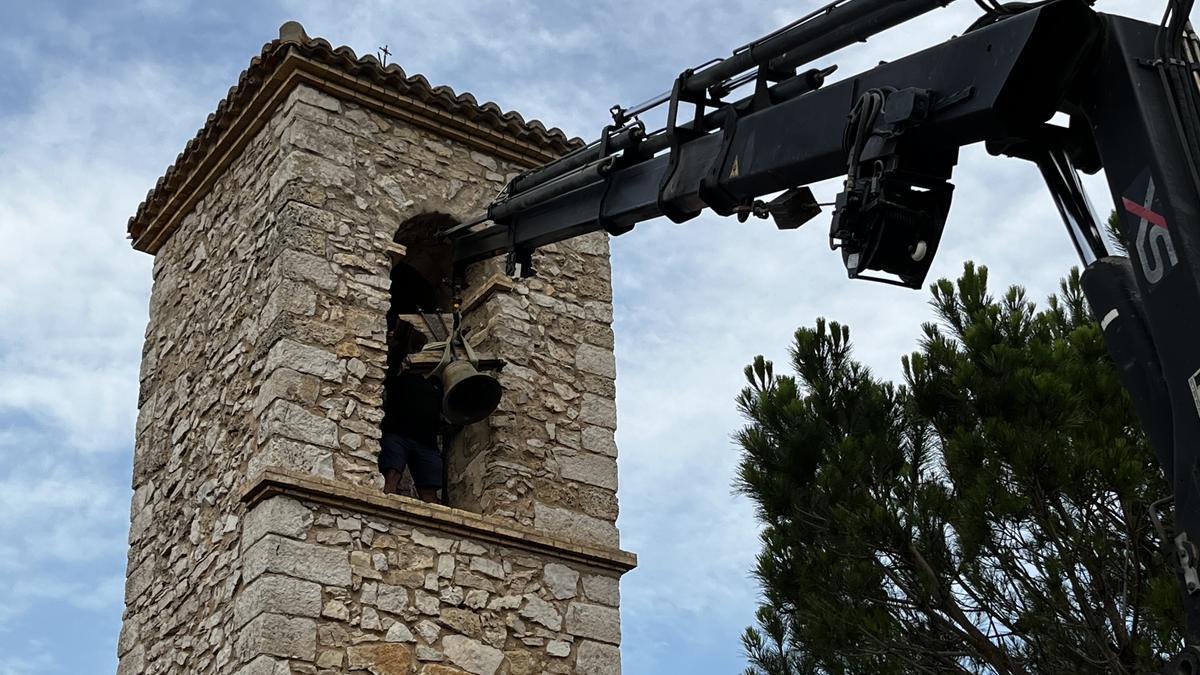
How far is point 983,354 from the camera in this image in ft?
24.5

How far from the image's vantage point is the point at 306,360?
6.97 meters

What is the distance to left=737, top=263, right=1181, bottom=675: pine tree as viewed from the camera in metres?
7.04

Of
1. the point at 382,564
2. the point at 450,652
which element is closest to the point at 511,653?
the point at 450,652

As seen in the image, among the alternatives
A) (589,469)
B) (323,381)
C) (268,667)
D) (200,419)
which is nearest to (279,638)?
(268,667)

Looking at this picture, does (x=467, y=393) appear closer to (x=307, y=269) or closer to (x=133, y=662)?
(x=307, y=269)

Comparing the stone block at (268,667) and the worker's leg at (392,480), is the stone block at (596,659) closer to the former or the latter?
the worker's leg at (392,480)

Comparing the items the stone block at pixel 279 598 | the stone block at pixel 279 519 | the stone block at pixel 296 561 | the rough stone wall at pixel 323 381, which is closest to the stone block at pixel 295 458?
the rough stone wall at pixel 323 381

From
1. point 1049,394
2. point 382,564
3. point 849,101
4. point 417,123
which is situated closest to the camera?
point 849,101

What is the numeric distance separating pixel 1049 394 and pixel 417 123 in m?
3.51

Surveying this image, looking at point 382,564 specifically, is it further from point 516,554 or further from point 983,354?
point 983,354

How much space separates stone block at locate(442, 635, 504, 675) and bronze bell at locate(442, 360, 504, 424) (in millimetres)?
1057

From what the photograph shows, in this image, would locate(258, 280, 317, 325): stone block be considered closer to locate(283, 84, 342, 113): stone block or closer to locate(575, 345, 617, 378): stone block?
locate(283, 84, 342, 113): stone block

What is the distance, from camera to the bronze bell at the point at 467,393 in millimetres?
7082

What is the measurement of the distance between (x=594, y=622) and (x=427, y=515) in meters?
0.98
